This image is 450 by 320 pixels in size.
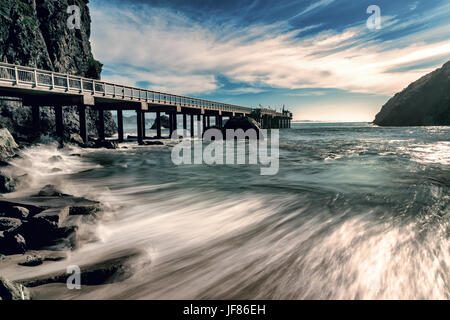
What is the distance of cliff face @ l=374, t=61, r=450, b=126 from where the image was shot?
4486 inches

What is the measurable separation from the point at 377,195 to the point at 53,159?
14.8 meters

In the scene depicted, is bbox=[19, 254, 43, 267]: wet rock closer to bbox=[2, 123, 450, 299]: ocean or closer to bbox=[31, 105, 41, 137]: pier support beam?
bbox=[2, 123, 450, 299]: ocean

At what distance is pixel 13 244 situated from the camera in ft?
11.8

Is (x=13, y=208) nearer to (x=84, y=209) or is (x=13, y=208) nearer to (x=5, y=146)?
(x=84, y=209)

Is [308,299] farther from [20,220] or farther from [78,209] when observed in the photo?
[20,220]

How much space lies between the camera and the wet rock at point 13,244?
3.57m

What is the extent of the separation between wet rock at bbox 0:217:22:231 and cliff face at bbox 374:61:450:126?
148m

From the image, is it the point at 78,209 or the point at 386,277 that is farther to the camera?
the point at 78,209

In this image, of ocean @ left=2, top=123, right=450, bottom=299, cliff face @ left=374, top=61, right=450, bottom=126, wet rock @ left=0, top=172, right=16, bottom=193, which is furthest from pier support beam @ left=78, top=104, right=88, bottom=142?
cliff face @ left=374, top=61, right=450, bottom=126

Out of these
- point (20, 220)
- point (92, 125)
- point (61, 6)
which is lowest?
A: point (20, 220)

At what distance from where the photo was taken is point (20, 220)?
13.7ft

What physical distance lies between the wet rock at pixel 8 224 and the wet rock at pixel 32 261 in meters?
0.93

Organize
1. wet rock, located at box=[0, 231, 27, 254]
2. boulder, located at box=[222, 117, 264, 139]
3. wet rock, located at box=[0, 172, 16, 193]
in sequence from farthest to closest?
boulder, located at box=[222, 117, 264, 139]
wet rock, located at box=[0, 172, 16, 193]
wet rock, located at box=[0, 231, 27, 254]

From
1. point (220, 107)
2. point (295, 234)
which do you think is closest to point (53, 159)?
point (295, 234)
